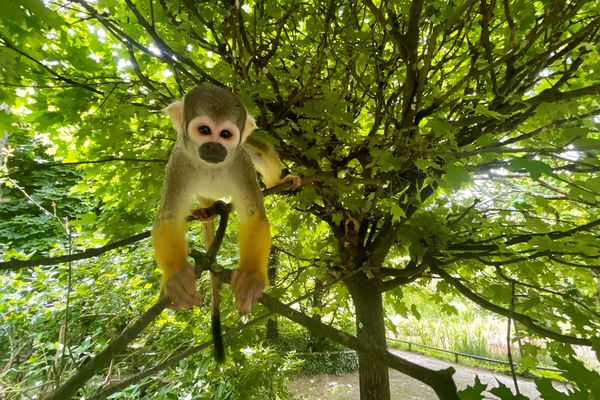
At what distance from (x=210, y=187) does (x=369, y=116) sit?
2.45m

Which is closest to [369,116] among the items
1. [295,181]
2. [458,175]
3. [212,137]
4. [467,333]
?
[295,181]

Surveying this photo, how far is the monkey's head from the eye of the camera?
2631mm

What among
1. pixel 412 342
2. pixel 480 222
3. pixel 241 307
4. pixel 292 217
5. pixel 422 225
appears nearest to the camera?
pixel 241 307

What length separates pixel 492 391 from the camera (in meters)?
1.21

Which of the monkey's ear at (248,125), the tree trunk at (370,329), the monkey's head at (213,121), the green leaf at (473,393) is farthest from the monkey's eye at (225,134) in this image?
the tree trunk at (370,329)

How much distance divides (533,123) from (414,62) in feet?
6.52

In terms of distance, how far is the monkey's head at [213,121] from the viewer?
2631 millimetres

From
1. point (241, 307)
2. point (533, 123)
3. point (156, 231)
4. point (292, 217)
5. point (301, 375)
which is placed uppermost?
point (533, 123)

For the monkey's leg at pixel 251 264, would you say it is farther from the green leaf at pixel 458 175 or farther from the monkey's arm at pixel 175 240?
the green leaf at pixel 458 175

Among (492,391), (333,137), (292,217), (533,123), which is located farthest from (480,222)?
(492,391)

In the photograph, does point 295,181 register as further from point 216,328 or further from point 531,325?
point 531,325

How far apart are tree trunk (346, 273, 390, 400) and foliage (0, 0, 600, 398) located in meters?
0.02

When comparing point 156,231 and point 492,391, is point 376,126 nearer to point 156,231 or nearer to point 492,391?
point 156,231

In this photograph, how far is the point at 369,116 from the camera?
477 cm
